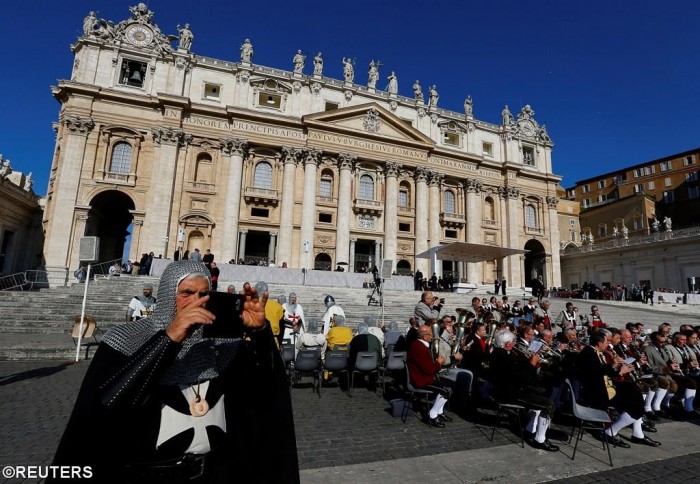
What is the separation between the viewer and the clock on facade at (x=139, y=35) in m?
27.3

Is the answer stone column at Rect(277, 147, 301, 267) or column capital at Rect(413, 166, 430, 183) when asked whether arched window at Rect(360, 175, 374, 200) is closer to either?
column capital at Rect(413, 166, 430, 183)

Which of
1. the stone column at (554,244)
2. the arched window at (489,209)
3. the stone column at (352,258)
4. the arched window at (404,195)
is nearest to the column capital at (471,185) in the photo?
the arched window at (489,209)

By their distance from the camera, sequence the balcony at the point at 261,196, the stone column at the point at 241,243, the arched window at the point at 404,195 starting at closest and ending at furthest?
the stone column at the point at 241,243 < the balcony at the point at 261,196 < the arched window at the point at 404,195

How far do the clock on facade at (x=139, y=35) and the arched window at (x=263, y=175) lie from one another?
41.2ft

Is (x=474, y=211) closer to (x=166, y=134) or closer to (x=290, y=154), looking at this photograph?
(x=290, y=154)

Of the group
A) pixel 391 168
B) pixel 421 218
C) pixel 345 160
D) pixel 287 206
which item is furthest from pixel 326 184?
pixel 421 218

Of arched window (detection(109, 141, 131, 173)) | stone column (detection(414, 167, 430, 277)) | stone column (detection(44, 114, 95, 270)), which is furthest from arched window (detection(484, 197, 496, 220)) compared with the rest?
stone column (detection(44, 114, 95, 270))

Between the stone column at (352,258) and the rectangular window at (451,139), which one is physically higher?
the rectangular window at (451,139)

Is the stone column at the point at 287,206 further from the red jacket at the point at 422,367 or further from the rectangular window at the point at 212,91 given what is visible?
the red jacket at the point at 422,367

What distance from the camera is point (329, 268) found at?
95.0 feet

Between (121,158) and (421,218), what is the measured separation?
950 inches

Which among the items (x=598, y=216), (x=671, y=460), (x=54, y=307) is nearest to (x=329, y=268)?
(x=54, y=307)

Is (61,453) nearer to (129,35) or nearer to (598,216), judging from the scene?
(129,35)

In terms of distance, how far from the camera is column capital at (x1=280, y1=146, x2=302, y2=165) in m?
29.0
